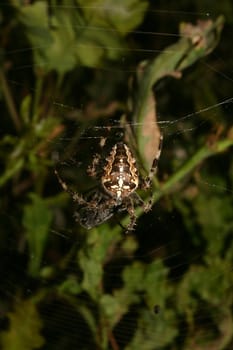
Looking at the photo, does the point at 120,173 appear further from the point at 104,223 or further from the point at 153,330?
the point at 153,330

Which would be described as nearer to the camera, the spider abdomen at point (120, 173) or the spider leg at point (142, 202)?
the spider abdomen at point (120, 173)

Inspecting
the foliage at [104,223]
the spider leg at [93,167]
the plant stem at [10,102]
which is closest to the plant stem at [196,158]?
the foliage at [104,223]

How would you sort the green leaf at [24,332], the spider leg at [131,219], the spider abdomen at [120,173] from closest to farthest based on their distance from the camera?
the spider abdomen at [120,173] < the spider leg at [131,219] < the green leaf at [24,332]

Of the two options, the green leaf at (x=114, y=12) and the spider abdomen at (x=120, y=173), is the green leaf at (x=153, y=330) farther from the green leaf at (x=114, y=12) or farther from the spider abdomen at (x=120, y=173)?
the green leaf at (x=114, y=12)

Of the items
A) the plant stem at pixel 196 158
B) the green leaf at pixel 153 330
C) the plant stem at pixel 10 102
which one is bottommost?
the green leaf at pixel 153 330

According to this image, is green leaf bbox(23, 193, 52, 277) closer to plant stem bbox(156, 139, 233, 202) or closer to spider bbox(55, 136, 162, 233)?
spider bbox(55, 136, 162, 233)

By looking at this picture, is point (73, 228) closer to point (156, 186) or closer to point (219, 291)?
point (156, 186)

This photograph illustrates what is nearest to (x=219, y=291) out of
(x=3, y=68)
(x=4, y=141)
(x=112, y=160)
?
(x=112, y=160)

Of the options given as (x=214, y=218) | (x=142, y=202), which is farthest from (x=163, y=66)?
(x=214, y=218)
